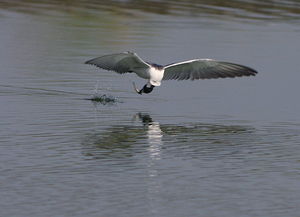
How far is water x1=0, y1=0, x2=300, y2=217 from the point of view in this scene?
11469mm

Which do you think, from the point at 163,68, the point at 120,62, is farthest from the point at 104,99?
the point at 163,68

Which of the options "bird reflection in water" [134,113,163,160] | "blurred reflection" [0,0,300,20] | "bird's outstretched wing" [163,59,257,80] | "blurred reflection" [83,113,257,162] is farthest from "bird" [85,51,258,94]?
"blurred reflection" [0,0,300,20]

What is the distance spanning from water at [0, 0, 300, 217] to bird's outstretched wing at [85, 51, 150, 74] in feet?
1.95

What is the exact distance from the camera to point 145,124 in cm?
1541

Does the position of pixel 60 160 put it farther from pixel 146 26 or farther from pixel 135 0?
pixel 135 0

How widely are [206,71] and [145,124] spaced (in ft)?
6.57

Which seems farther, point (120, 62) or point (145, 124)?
point (120, 62)

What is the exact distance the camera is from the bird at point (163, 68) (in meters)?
16.3

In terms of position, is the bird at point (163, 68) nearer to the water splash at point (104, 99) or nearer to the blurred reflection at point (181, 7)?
the water splash at point (104, 99)

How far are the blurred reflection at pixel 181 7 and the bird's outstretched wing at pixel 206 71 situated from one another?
1045 centimetres

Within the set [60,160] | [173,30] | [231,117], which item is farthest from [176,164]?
[173,30]

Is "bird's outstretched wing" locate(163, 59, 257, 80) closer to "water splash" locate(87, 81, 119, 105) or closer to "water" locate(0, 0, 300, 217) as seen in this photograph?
"water" locate(0, 0, 300, 217)

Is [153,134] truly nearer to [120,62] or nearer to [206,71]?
[120,62]

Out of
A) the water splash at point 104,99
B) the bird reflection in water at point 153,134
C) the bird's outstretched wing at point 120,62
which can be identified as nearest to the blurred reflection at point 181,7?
the water splash at point 104,99
